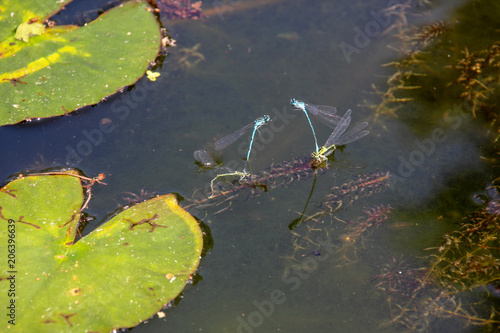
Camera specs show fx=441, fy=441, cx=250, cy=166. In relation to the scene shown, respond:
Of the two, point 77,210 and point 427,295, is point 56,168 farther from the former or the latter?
point 427,295

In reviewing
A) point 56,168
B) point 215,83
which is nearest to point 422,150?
point 215,83

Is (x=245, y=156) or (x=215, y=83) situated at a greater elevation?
(x=215, y=83)

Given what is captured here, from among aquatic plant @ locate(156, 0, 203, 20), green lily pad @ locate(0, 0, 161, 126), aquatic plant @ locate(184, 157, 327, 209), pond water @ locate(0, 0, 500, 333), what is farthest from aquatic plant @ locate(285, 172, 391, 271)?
aquatic plant @ locate(156, 0, 203, 20)

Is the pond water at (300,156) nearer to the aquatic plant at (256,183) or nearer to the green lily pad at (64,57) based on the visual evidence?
the aquatic plant at (256,183)

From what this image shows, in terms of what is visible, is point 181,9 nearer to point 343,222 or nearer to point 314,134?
point 314,134

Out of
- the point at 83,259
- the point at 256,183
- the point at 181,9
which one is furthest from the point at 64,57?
the point at 256,183

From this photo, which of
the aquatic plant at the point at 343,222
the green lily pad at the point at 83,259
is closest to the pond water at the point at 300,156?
the aquatic plant at the point at 343,222

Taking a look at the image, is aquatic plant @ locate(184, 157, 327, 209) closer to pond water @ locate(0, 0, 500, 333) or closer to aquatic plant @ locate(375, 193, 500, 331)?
pond water @ locate(0, 0, 500, 333)
